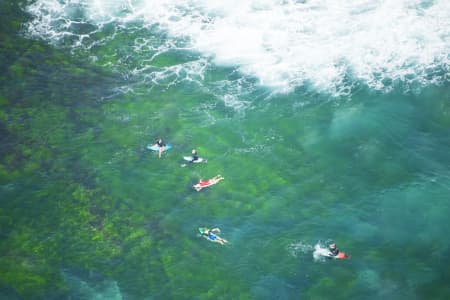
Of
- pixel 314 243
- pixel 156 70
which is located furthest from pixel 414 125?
pixel 156 70

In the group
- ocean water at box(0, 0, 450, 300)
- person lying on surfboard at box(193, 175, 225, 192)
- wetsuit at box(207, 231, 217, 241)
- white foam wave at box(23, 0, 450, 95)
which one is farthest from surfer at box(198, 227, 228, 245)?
white foam wave at box(23, 0, 450, 95)

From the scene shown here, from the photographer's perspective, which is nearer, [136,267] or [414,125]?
[136,267]

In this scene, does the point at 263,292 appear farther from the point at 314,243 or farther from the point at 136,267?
Result: the point at 136,267

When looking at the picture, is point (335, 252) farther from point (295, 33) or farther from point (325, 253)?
point (295, 33)

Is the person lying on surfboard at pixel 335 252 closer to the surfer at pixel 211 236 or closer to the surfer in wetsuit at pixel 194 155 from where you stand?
the surfer at pixel 211 236

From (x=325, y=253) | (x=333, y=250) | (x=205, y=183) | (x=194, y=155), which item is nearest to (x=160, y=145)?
(x=194, y=155)

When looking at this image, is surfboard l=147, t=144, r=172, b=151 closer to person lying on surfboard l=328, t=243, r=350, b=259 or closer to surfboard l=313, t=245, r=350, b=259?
surfboard l=313, t=245, r=350, b=259

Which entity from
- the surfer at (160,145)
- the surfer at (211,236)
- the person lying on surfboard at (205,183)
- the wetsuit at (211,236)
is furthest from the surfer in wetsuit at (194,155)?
the wetsuit at (211,236)
